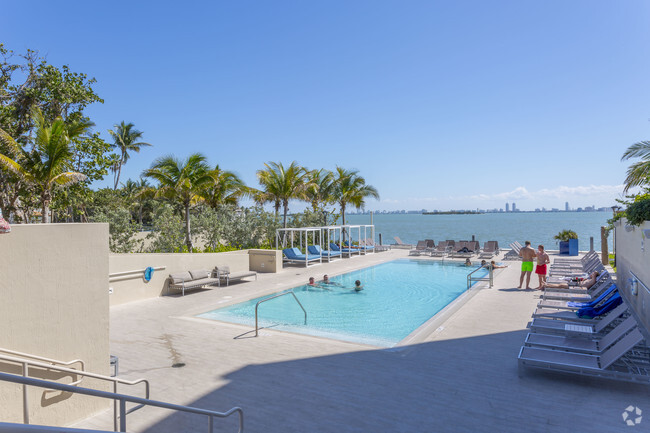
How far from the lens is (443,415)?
473cm

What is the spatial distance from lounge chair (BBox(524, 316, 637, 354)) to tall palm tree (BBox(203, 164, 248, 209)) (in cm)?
1813

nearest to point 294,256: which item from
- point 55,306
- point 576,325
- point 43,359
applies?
point 576,325

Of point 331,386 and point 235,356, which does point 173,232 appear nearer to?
point 235,356

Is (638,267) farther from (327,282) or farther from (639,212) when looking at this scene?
(327,282)

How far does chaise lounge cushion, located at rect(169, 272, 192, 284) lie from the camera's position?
1257 cm

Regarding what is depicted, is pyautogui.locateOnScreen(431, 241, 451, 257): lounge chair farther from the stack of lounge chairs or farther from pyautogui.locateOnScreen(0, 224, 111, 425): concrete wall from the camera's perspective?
pyautogui.locateOnScreen(0, 224, 111, 425): concrete wall

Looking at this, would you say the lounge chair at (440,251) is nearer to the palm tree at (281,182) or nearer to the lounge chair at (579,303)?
the palm tree at (281,182)

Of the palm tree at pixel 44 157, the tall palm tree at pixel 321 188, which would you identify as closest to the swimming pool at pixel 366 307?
the palm tree at pixel 44 157

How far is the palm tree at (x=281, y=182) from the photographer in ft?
74.8

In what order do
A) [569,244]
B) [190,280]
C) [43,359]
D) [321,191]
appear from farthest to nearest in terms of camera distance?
[321,191] < [569,244] < [190,280] < [43,359]

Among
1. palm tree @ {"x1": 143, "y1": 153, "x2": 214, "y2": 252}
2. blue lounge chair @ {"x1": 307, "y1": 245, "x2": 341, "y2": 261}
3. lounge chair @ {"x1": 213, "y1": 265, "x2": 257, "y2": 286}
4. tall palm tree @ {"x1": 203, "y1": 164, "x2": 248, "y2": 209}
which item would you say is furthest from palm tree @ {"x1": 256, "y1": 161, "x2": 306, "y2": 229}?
lounge chair @ {"x1": 213, "y1": 265, "x2": 257, "y2": 286}

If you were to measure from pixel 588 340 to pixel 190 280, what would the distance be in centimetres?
1097

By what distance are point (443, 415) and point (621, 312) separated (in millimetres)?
4515

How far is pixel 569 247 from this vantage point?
21953 millimetres
